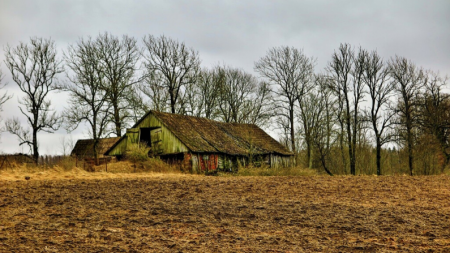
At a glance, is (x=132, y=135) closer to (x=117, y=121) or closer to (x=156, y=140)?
(x=156, y=140)

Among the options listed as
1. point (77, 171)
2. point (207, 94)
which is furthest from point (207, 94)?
point (77, 171)

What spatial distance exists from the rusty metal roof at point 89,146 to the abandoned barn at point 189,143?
22.2m

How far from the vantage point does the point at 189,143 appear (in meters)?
31.3

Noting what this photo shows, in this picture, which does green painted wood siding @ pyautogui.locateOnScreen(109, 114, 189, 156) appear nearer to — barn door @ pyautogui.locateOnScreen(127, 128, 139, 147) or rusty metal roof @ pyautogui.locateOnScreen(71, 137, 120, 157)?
barn door @ pyautogui.locateOnScreen(127, 128, 139, 147)

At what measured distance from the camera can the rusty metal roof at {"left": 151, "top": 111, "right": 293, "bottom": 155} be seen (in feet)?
106

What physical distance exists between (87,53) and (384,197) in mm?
31670

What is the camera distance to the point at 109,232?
911 centimetres

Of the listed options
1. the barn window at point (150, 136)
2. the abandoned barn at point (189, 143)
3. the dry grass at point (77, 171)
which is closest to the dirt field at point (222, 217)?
the dry grass at point (77, 171)

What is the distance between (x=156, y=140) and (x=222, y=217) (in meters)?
22.3

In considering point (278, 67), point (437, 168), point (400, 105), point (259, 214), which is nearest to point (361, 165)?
point (400, 105)

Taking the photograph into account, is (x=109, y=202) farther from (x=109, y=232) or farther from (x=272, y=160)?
(x=272, y=160)

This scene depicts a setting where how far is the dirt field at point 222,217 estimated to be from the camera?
8.20m

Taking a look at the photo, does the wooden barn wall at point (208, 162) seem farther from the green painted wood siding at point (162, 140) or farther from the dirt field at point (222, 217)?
the dirt field at point (222, 217)

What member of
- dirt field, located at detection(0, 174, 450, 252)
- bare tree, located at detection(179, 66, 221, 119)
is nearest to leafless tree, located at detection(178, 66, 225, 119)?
bare tree, located at detection(179, 66, 221, 119)
